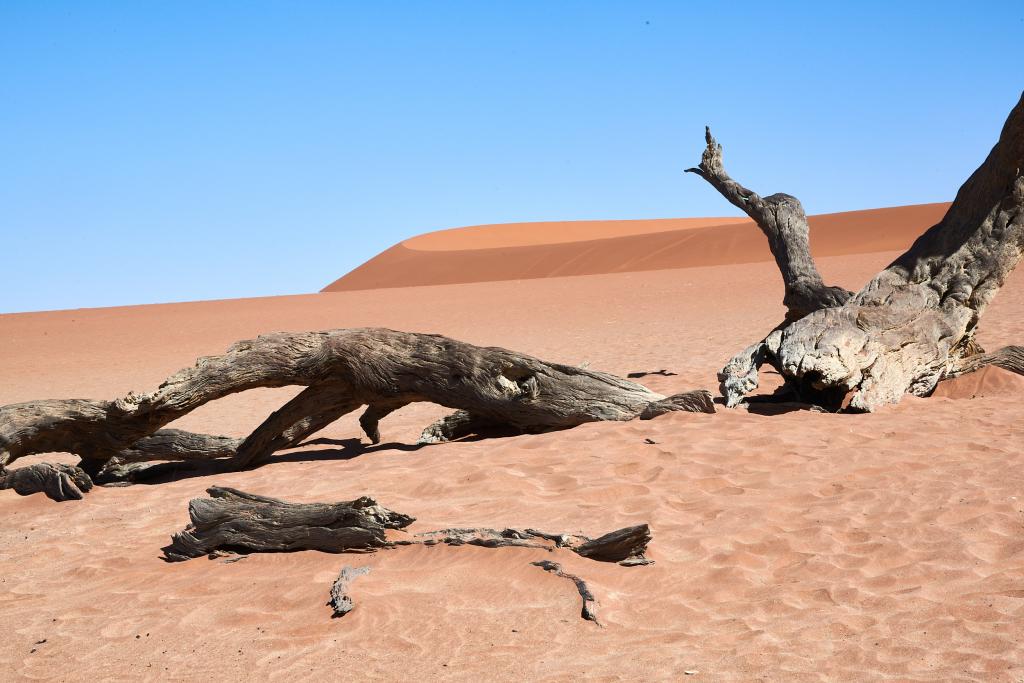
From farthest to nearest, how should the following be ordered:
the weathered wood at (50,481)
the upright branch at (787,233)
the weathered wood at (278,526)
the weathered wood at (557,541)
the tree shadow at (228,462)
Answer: the upright branch at (787,233), the tree shadow at (228,462), the weathered wood at (50,481), the weathered wood at (278,526), the weathered wood at (557,541)

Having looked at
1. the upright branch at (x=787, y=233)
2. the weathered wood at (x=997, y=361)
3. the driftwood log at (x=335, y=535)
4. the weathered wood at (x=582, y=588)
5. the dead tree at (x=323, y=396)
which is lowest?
the weathered wood at (x=582, y=588)

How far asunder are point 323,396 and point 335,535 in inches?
133

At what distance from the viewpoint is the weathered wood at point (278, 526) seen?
17.3ft

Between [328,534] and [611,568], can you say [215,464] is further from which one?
[611,568]

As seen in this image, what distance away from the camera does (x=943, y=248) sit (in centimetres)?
966

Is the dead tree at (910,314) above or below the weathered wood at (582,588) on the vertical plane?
above

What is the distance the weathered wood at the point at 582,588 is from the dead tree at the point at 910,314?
13.7 feet

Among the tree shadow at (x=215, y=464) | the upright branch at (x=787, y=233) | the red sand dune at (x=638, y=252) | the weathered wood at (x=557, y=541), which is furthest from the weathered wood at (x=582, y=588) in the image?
the red sand dune at (x=638, y=252)

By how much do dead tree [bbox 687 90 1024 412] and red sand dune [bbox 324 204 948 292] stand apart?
34052mm

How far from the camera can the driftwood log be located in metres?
4.92

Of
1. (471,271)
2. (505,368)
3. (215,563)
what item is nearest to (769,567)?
(215,563)

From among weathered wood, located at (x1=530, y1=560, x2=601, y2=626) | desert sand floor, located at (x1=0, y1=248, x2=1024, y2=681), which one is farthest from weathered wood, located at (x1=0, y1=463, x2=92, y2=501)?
weathered wood, located at (x1=530, y1=560, x2=601, y2=626)

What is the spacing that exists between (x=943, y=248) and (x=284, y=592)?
787 centimetres

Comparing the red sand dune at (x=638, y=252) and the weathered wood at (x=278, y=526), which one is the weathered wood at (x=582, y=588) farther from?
the red sand dune at (x=638, y=252)
